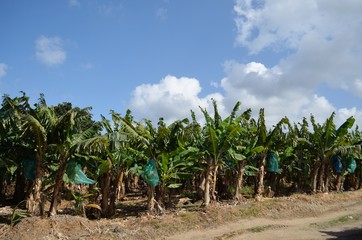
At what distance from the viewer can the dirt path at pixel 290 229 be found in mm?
12891

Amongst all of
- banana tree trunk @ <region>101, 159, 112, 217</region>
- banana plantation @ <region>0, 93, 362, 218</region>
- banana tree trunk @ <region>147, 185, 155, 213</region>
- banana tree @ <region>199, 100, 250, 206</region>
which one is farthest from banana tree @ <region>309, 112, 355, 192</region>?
banana tree trunk @ <region>101, 159, 112, 217</region>

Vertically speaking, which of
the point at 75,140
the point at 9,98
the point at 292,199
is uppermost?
the point at 9,98

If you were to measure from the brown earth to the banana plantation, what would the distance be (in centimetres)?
90

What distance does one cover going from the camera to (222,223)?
14.5m

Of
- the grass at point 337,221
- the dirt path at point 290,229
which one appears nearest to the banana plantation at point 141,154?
the dirt path at point 290,229

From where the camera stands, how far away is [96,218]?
603 inches

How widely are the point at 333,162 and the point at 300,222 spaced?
7864 millimetres

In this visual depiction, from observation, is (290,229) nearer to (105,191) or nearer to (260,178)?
(260,178)

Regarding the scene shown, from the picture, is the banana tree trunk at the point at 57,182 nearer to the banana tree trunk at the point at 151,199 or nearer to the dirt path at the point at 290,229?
the banana tree trunk at the point at 151,199

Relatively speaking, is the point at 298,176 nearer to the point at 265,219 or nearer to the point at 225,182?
the point at 225,182

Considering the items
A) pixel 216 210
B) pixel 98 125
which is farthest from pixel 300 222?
pixel 98 125

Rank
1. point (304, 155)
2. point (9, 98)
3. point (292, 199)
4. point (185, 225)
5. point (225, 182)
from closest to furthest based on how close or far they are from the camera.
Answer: point (9, 98) → point (185, 225) → point (292, 199) → point (225, 182) → point (304, 155)

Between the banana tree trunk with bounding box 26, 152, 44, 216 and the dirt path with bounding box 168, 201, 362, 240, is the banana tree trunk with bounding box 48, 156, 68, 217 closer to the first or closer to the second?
the banana tree trunk with bounding box 26, 152, 44, 216

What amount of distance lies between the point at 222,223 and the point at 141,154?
441 centimetres
